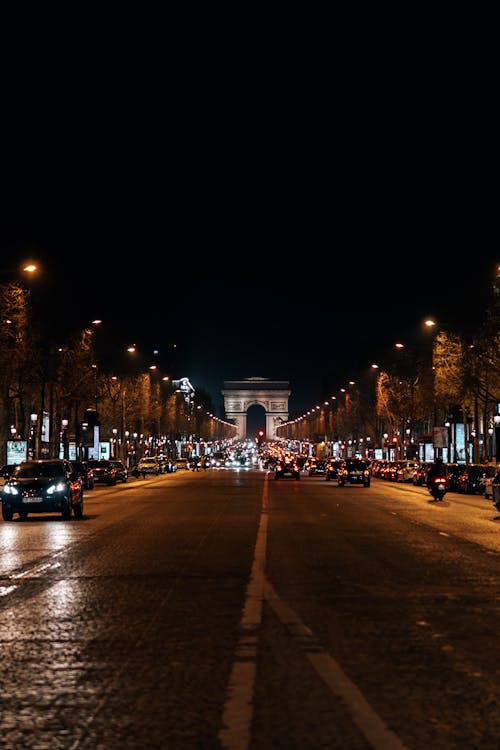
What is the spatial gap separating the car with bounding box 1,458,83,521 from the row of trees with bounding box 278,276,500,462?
3700 cm

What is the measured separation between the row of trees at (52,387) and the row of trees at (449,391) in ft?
80.2

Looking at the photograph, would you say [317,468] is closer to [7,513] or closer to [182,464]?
[182,464]

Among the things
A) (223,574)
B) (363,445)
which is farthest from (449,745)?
(363,445)

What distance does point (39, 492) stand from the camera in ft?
119

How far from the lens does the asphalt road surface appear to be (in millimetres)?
8312

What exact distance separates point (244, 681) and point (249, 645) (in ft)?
6.40

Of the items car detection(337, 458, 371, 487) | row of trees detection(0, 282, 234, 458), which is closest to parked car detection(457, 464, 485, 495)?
car detection(337, 458, 371, 487)

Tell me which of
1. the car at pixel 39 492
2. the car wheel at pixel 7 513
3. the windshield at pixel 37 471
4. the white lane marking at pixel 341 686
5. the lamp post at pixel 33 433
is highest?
the lamp post at pixel 33 433

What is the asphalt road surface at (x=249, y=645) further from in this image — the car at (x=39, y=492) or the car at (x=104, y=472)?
the car at (x=104, y=472)

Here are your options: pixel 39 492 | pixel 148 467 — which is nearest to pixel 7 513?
pixel 39 492

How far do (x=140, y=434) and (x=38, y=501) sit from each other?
109769 mm

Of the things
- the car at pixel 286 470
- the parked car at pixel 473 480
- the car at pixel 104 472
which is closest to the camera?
the parked car at pixel 473 480

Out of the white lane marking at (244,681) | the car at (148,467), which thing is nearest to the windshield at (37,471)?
the white lane marking at (244,681)

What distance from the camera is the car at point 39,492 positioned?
36.1m
